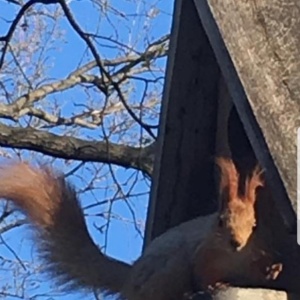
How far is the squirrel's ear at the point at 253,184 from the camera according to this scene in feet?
6.90

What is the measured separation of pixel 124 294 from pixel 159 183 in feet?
1.20

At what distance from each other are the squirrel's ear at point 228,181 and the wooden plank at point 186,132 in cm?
56

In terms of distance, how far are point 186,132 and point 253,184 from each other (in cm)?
64

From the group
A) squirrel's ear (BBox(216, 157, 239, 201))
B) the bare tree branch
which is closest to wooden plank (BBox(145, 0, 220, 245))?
squirrel's ear (BBox(216, 157, 239, 201))

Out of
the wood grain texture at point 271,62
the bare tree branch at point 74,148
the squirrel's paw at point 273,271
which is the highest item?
the bare tree branch at point 74,148

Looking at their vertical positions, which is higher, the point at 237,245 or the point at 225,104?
the point at 225,104

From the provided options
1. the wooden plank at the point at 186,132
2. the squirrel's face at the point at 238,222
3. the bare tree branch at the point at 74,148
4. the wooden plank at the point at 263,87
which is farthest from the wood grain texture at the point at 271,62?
the bare tree branch at the point at 74,148

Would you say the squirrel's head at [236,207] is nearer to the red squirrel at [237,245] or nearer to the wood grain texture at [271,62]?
the red squirrel at [237,245]

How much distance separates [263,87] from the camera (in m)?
1.92

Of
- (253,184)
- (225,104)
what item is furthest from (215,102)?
(253,184)

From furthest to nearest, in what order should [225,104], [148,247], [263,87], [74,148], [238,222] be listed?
[74,148]
[225,104]
[148,247]
[238,222]
[263,87]

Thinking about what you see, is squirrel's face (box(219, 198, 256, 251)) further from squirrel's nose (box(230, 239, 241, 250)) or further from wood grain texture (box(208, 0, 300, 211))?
wood grain texture (box(208, 0, 300, 211))

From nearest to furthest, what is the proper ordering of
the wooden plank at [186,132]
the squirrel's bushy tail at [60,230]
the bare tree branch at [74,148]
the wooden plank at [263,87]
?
the wooden plank at [263,87] < the squirrel's bushy tail at [60,230] < the wooden plank at [186,132] < the bare tree branch at [74,148]

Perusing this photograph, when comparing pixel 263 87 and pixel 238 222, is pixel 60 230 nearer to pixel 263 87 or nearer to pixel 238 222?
pixel 238 222
